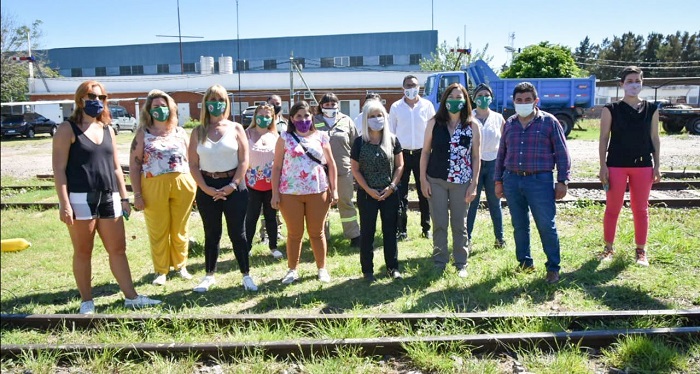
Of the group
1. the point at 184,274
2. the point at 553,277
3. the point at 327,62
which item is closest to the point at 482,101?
the point at 553,277

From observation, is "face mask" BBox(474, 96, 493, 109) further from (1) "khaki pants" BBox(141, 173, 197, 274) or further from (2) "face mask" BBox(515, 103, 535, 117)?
(1) "khaki pants" BBox(141, 173, 197, 274)

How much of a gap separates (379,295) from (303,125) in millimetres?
1798

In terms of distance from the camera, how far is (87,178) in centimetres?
416

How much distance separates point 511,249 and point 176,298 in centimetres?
385

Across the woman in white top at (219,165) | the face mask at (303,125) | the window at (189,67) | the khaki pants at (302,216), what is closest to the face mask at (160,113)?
the woman in white top at (219,165)

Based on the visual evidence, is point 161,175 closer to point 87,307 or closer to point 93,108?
point 93,108

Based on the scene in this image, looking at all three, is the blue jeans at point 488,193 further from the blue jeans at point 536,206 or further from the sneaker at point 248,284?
the sneaker at point 248,284

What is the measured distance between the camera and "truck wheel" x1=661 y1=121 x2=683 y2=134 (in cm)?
2133

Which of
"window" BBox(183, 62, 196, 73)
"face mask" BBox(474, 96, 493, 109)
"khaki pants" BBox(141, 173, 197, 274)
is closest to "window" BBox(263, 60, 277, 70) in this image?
"window" BBox(183, 62, 196, 73)

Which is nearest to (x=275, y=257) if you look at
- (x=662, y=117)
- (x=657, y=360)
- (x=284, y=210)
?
(x=284, y=210)

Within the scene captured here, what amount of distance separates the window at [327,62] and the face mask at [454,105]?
48.0 metres

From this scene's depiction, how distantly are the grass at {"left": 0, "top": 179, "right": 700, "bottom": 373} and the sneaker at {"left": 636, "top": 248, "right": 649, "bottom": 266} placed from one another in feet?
0.31

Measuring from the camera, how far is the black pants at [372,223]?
541cm

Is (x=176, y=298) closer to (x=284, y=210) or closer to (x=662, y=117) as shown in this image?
(x=284, y=210)
